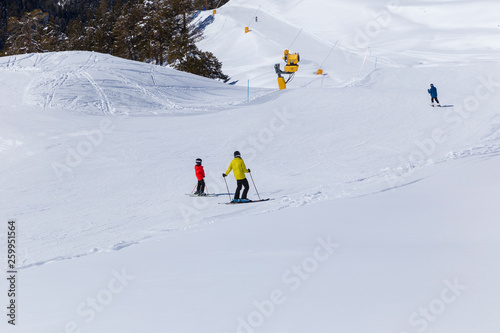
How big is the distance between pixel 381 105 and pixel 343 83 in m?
8.89

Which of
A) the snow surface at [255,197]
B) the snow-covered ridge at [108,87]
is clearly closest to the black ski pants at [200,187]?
the snow surface at [255,197]

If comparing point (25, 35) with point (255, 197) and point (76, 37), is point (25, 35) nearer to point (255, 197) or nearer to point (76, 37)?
point (76, 37)

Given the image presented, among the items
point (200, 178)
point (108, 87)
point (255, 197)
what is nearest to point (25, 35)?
point (108, 87)

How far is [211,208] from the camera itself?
12055 millimetres

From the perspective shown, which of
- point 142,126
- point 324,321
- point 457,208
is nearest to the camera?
point 324,321

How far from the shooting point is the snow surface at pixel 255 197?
5.05m

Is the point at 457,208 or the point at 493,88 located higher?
the point at 493,88

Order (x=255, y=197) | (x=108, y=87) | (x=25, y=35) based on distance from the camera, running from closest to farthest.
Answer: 1. (x=255, y=197)
2. (x=108, y=87)
3. (x=25, y=35)

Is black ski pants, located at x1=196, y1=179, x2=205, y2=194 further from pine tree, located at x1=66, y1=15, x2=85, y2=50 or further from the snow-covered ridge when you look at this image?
pine tree, located at x1=66, y1=15, x2=85, y2=50

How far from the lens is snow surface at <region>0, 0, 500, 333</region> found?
199 inches

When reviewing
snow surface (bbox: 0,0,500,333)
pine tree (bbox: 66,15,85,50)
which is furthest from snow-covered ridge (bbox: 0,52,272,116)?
pine tree (bbox: 66,15,85,50)

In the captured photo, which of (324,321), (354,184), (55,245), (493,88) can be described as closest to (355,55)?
(493,88)

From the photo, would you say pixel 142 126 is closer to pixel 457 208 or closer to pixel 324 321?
pixel 457 208

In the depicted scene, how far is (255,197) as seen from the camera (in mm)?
13070
